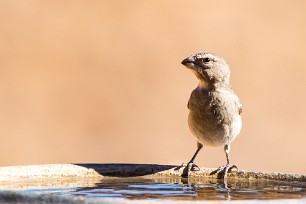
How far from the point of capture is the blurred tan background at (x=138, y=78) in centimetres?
1459

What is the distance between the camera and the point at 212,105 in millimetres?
7289

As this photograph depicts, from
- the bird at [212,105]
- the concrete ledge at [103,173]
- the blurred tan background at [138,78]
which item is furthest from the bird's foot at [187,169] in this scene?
the blurred tan background at [138,78]

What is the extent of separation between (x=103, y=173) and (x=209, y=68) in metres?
1.74

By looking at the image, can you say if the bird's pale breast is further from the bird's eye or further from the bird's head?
the bird's eye

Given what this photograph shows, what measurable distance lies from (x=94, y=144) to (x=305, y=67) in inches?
188

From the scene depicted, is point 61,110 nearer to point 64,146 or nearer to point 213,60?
point 64,146

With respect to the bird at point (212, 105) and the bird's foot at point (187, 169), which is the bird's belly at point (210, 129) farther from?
the bird's foot at point (187, 169)

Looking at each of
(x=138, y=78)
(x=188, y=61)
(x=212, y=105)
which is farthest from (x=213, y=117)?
(x=138, y=78)

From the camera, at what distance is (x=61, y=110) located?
1534 centimetres

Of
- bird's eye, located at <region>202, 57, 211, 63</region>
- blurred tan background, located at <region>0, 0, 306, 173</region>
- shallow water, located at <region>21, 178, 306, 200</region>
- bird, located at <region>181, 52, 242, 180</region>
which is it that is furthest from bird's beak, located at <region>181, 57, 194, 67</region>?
blurred tan background, located at <region>0, 0, 306, 173</region>

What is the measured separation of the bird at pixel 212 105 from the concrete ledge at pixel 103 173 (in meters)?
0.99

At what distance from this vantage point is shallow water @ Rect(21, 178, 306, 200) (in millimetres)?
4621

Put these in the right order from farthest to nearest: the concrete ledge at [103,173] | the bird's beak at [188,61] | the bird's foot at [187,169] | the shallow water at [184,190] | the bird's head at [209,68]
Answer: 1. the bird's head at [209,68]
2. the bird's beak at [188,61]
3. the bird's foot at [187,169]
4. the concrete ledge at [103,173]
5. the shallow water at [184,190]

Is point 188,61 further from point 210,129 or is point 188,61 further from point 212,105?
point 210,129
